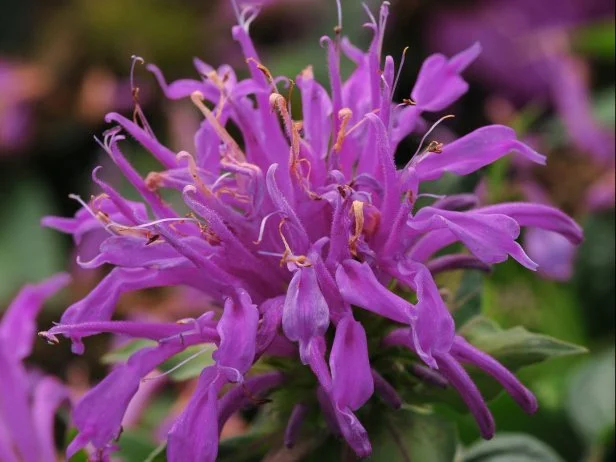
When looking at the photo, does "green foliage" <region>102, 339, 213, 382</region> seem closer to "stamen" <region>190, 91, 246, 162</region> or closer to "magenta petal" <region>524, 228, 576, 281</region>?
"stamen" <region>190, 91, 246, 162</region>

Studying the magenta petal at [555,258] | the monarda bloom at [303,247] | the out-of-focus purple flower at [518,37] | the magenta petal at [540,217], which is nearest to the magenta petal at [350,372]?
the monarda bloom at [303,247]

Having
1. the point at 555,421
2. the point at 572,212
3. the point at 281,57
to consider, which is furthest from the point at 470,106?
the point at 555,421

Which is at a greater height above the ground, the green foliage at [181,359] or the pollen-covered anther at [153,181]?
the pollen-covered anther at [153,181]

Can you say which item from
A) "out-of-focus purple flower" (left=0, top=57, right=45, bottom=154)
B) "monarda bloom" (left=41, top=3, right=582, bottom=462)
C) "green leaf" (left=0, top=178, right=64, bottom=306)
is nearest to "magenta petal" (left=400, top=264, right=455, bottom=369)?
"monarda bloom" (left=41, top=3, right=582, bottom=462)

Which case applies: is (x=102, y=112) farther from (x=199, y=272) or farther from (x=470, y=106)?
(x=199, y=272)

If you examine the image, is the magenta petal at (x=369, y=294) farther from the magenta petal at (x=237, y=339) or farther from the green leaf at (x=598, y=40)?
the green leaf at (x=598, y=40)
